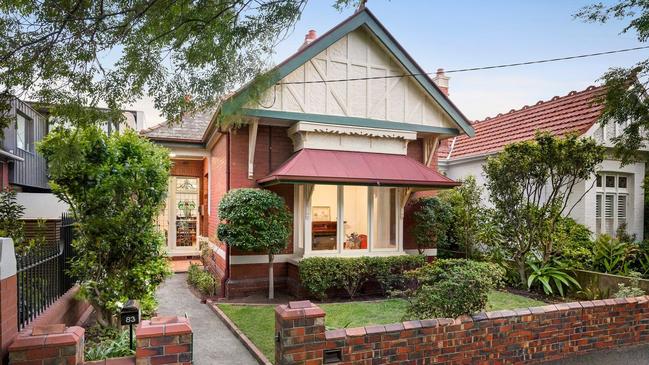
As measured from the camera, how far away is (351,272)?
904 cm

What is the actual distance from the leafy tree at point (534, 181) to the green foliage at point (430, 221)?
130 centimetres

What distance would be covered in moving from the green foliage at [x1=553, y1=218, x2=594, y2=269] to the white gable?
3.91 m

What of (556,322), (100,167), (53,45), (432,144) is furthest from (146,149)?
(432,144)

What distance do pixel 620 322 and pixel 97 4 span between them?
8.30 metres

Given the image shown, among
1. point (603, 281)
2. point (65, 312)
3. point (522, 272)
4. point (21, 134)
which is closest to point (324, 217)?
point (522, 272)

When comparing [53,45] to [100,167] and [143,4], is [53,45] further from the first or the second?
[100,167]

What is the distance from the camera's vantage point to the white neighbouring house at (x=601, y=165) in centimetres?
1166

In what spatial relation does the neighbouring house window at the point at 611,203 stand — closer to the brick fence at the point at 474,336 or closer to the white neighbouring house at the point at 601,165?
the white neighbouring house at the point at 601,165

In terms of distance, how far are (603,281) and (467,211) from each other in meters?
3.88

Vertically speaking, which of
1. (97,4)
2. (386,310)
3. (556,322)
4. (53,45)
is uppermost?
(97,4)

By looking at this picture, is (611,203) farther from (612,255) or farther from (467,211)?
(467,211)

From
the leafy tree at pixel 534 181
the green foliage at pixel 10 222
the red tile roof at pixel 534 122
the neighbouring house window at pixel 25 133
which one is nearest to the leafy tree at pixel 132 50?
the green foliage at pixel 10 222

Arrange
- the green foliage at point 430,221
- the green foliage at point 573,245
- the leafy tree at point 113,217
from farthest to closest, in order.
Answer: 1. the green foliage at point 430,221
2. the green foliage at point 573,245
3. the leafy tree at point 113,217

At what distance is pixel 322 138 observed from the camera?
9672 mm
